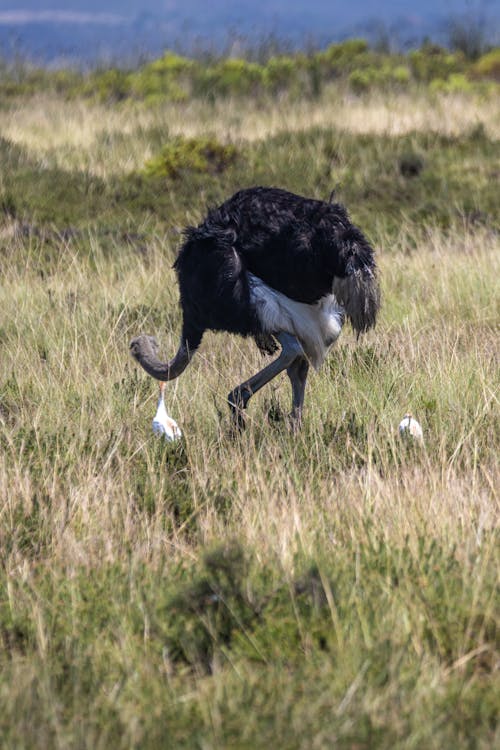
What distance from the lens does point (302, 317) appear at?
18.2 ft

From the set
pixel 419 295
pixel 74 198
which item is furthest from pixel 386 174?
pixel 419 295

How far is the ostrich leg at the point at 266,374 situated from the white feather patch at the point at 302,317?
5 centimetres

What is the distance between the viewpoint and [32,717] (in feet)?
9.66

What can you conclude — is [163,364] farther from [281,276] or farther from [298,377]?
[281,276]

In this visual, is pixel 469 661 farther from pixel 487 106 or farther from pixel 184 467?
pixel 487 106

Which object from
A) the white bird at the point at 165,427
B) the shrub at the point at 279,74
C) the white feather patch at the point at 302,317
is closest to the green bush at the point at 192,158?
the shrub at the point at 279,74

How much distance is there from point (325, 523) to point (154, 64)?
65.4ft

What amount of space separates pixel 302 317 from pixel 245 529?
160 centimetres

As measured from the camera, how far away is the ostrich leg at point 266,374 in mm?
5512

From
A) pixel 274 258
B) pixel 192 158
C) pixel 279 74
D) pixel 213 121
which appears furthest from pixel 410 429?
pixel 279 74

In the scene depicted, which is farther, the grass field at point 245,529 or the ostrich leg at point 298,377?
the ostrich leg at point 298,377

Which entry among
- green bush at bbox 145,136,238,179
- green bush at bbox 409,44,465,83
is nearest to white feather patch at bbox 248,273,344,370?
green bush at bbox 145,136,238,179

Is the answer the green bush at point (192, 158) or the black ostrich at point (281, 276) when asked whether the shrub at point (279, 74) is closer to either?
the green bush at point (192, 158)

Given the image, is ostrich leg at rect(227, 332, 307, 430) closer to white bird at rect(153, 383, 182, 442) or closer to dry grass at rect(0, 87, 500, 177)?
white bird at rect(153, 383, 182, 442)
